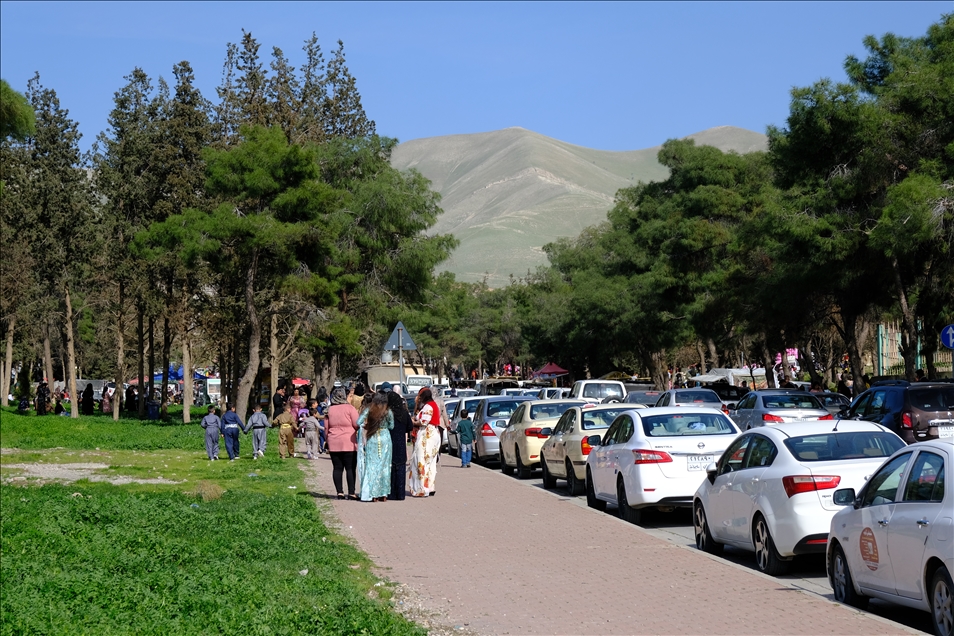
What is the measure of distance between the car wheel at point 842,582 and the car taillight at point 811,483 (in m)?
0.88

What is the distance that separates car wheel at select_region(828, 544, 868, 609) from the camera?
927 cm

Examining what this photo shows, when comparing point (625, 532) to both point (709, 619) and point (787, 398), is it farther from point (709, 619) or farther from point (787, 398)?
point (787, 398)

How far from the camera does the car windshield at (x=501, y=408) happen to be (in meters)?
28.7

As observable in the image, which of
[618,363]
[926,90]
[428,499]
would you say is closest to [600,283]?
[618,363]

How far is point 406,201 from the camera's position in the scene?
170 ft

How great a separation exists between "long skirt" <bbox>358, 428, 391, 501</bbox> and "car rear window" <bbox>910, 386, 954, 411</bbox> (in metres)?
9.77

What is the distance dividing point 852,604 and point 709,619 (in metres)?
1.48

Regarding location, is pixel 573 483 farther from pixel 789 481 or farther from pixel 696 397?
pixel 696 397

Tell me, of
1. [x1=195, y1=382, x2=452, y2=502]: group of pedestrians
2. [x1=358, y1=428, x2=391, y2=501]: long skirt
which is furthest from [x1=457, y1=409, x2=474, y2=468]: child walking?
[x1=358, y1=428, x2=391, y2=501]: long skirt

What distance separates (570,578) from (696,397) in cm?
2063

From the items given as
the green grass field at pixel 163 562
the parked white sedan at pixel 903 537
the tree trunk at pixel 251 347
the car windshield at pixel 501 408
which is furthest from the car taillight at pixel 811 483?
the tree trunk at pixel 251 347

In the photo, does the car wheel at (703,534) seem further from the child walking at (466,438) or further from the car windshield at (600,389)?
the car windshield at (600,389)

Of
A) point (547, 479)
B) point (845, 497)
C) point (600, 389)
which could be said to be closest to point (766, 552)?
point (845, 497)

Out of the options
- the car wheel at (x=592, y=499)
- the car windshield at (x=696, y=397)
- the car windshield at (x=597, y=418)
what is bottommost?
the car wheel at (x=592, y=499)
